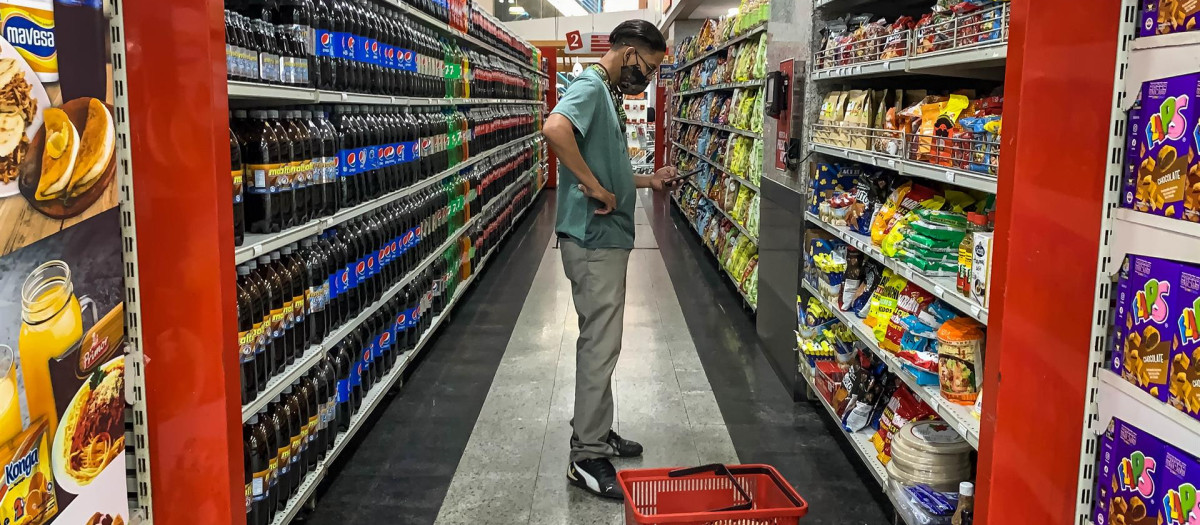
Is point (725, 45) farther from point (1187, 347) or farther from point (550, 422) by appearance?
point (1187, 347)

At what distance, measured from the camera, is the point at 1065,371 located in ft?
6.44

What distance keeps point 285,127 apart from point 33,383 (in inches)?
72.7

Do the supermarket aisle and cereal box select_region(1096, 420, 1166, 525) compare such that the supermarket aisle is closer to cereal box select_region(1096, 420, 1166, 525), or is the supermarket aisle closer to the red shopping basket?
the red shopping basket

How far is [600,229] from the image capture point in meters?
3.46

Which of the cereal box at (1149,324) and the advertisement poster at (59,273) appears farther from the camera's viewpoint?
the cereal box at (1149,324)

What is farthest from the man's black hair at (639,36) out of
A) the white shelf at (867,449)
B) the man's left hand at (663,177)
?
the white shelf at (867,449)

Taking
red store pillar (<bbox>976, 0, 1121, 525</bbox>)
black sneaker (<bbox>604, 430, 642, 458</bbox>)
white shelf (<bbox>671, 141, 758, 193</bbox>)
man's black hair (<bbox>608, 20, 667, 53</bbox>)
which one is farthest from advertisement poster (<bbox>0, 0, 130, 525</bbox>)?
white shelf (<bbox>671, 141, 758, 193</bbox>)

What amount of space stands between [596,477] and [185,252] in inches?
78.4

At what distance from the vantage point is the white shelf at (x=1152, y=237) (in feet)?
5.49

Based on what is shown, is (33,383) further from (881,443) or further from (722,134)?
(722,134)

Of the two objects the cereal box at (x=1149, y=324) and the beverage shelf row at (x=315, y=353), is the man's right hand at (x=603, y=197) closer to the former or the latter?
the beverage shelf row at (x=315, y=353)

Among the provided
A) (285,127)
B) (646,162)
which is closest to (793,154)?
(285,127)

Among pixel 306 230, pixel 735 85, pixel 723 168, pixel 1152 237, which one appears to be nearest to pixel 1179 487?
pixel 1152 237

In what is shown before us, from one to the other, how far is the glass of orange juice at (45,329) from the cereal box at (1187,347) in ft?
6.50
